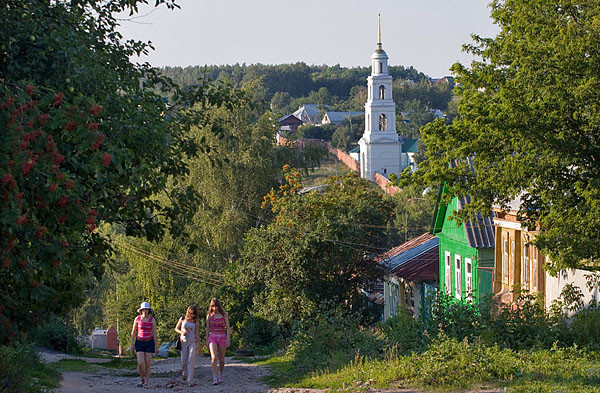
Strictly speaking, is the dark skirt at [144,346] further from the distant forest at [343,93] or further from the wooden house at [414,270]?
the distant forest at [343,93]

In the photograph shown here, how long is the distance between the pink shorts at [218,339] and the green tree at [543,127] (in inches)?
255

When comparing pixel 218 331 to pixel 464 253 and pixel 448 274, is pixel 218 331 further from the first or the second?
pixel 448 274

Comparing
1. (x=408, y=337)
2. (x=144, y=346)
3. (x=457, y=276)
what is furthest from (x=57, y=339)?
(x=408, y=337)

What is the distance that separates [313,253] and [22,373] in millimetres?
17350

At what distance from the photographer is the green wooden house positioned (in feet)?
84.7

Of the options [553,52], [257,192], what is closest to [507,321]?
[553,52]

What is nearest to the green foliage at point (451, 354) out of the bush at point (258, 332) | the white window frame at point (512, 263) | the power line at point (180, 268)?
the white window frame at point (512, 263)

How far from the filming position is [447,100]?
16438 centimetres

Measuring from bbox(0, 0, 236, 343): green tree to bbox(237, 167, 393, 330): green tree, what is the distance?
1638 centimetres

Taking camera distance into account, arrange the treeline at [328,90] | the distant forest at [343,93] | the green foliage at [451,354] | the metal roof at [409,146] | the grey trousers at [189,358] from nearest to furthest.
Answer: the green foliage at [451,354], the grey trousers at [189,358], the metal roof at [409,146], the distant forest at [343,93], the treeline at [328,90]

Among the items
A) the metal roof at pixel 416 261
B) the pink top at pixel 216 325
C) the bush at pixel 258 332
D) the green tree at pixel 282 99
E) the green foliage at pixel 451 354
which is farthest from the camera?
the green tree at pixel 282 99

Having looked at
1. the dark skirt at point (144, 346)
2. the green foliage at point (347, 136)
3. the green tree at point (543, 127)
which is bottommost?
the dark skirt at point (144, 346)

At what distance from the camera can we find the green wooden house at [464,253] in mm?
25812

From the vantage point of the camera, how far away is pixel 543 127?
630 inches
